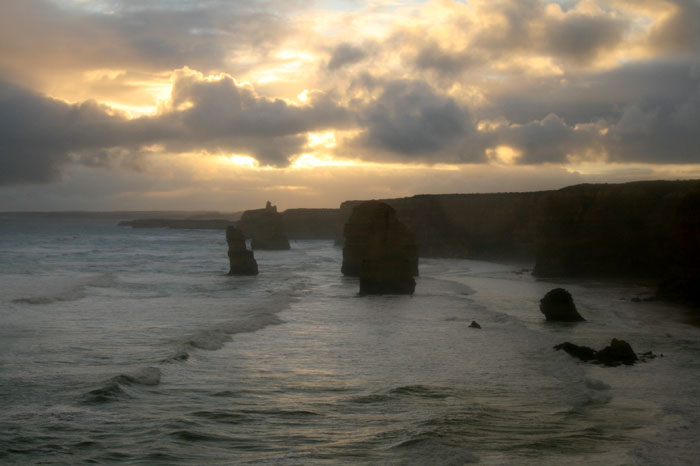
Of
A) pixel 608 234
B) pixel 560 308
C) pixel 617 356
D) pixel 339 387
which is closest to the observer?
pixel 339 387

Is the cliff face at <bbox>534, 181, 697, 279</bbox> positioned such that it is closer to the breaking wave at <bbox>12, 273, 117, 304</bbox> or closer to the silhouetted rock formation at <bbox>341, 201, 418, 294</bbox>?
→ the silhouetted rock formation at <bbox>341, 201, 418, 294</bbox>

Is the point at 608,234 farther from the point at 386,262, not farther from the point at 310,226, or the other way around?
the point at 310,226

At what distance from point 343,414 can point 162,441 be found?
3429mm

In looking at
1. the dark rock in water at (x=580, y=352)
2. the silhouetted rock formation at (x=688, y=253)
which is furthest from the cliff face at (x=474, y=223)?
the dark rock in water at (x=580, y=352)

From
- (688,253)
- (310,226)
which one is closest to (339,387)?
(688,253)

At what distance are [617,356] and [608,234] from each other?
3475 cm

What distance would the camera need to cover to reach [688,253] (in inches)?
1335

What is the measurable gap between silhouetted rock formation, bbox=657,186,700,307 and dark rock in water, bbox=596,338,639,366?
1692cm

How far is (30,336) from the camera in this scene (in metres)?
21.8

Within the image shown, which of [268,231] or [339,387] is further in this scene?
[268,231]

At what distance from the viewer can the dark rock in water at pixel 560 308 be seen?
25531 millimetres

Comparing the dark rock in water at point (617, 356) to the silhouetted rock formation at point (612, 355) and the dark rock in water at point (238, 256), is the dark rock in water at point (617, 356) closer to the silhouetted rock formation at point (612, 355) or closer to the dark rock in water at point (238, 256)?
the silhouetted rock formation at point (612, 355)

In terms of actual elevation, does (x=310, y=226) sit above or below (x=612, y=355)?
above

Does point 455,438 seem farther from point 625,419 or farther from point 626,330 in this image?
point 626,330
